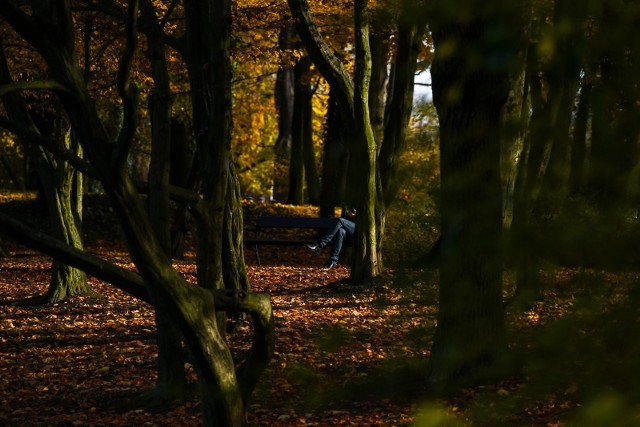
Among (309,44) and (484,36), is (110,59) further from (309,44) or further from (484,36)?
(484,36)

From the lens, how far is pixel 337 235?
52.9 ft

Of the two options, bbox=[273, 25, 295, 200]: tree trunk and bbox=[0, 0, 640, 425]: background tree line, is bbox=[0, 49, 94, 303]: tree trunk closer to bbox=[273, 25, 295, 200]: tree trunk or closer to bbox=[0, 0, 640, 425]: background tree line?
bbox=[0, 0, 640, 425]: background tree line

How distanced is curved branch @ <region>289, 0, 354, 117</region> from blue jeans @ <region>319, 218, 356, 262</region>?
4196mm

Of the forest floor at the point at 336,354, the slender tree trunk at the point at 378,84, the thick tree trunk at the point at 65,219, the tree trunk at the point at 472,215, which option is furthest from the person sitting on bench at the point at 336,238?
the tree trunk at the point at 472,215

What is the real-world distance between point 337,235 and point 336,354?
14849 millimetres

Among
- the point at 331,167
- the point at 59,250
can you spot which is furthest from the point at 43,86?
the point at 331,167

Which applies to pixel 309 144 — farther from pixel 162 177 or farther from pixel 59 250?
pixel 59 250

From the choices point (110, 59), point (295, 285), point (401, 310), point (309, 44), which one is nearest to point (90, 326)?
point (295, 285)

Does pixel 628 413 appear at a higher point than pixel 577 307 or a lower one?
lower

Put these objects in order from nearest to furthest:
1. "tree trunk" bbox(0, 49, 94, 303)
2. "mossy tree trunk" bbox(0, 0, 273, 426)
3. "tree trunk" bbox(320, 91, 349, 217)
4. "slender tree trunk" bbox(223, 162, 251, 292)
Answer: "mossy tree trunk" bbox(0, 0, 273, 426) < "slender tree trunk" bbox(223, 162, 251, 292) < "tree trunk" bbox(0, 49, 94, 303) < "tree trunk" bbox(320, 91, 349, 217)

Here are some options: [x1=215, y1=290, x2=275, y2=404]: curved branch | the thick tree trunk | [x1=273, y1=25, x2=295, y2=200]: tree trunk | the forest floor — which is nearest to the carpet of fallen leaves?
the forest floor

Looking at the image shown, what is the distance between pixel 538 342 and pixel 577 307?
8 centimetres

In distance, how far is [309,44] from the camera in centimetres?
1157

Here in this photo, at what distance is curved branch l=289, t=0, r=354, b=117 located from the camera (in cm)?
1142
